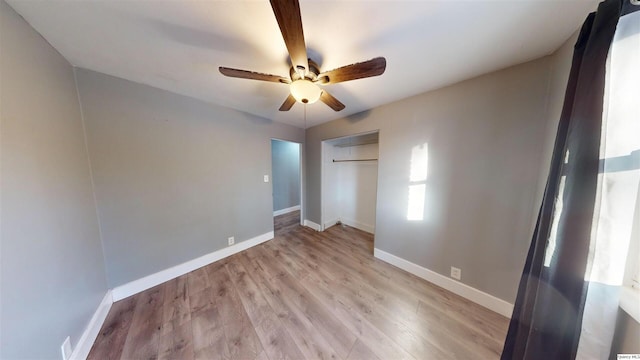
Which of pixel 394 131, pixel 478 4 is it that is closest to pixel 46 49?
pixel 478 4

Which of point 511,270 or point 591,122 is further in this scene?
point 511,270

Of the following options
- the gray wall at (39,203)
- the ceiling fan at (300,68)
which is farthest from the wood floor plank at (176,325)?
the ceiling fan at (300,68)

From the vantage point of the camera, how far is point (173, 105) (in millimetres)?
1872

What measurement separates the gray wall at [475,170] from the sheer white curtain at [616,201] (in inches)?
29.2

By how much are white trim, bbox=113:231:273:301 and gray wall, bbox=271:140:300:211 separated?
5.66 ft

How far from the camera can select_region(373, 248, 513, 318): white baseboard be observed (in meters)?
1.50

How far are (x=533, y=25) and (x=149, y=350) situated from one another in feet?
10.8

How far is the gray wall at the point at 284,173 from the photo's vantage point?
4.23 m

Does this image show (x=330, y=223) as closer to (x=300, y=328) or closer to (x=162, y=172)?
(x=300, y=328)

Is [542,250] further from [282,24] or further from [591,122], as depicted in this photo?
[282,24]

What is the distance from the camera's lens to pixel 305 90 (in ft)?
4.22

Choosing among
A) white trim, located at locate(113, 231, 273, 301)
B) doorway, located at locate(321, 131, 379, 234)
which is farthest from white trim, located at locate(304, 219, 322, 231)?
white trim, located at locate(113, 231, 273, 301)

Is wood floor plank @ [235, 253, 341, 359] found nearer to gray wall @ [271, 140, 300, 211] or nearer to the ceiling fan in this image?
the ceiling fan

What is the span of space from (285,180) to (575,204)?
14.0 feet
